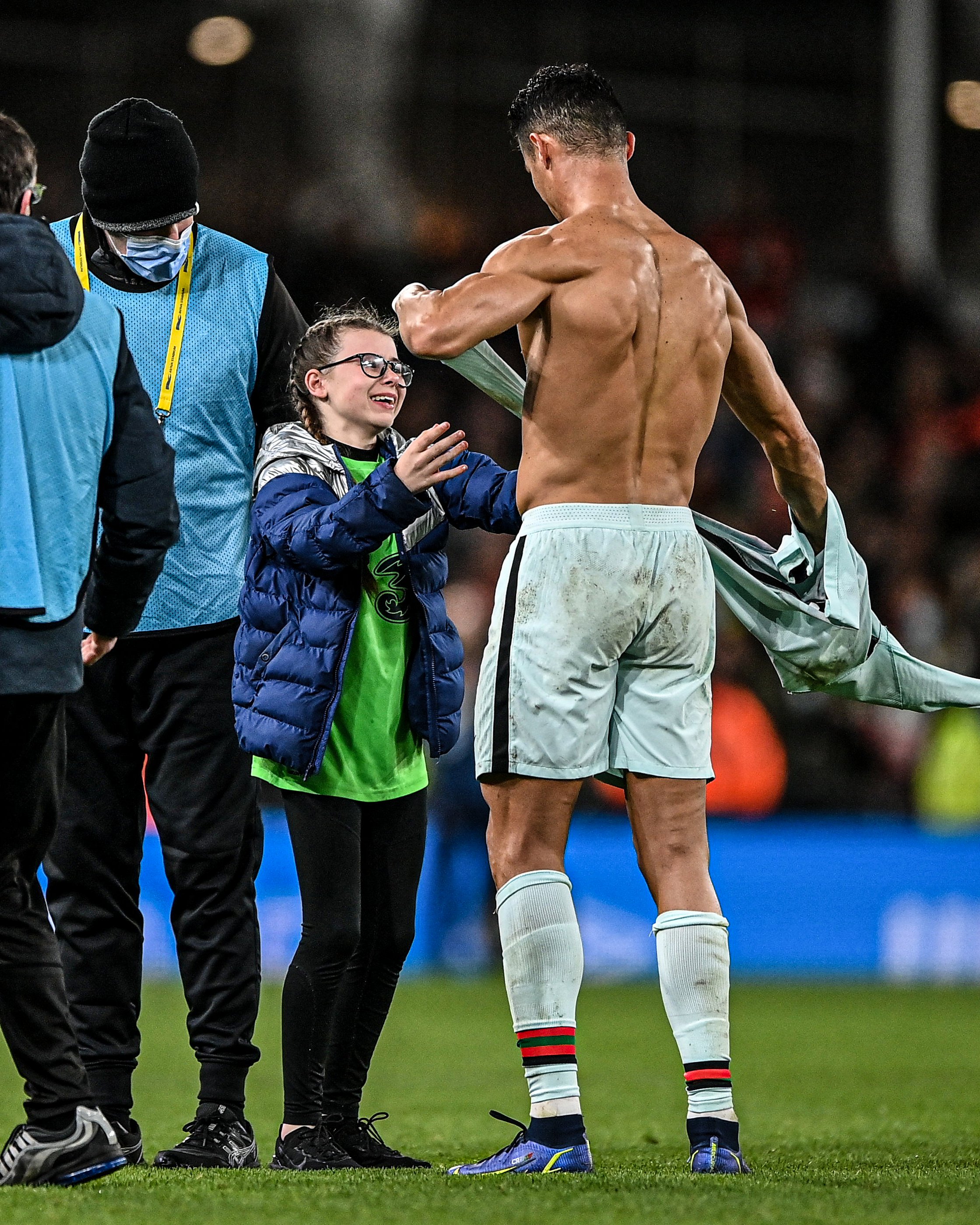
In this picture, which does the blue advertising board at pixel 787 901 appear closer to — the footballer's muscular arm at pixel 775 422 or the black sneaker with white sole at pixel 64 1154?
the footballer's muscular arm at pixel 775 422

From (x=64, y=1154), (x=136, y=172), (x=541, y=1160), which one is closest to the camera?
(x=64, y=1154)

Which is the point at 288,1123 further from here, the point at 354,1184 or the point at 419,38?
the point at 419,38

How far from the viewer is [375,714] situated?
4508mm

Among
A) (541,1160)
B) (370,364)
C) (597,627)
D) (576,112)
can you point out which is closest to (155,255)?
(370,364)

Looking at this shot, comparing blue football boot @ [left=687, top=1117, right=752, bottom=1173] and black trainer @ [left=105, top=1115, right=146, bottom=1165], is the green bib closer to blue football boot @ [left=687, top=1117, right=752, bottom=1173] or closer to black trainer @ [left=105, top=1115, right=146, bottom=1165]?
black trainer @ [left=105, top=1115, right=146, bottom=1165]

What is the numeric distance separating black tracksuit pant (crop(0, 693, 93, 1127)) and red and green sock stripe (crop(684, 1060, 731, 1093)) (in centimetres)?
133

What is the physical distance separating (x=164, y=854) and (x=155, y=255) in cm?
150

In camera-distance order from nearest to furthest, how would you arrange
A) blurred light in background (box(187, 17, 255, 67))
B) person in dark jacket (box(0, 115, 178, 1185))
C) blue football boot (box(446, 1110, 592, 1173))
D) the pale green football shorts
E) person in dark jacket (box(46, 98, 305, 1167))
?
person in dark jacket (box(0, 115, 178, 1185)) < blue football boot (box(446, 1110, 592, 1173)) < the pale green football shorts < person in dark jacket (box(46, 98, 305, 1167)) < blurred light in background (box(187, 17, 255, 67))

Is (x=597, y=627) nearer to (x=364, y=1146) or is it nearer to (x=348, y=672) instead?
(x=348, y=672)

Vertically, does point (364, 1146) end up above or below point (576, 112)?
below

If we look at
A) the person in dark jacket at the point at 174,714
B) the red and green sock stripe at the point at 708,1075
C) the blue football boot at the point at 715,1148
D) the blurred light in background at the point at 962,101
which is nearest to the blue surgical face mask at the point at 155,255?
the person in dark jacket at the point at 174,714

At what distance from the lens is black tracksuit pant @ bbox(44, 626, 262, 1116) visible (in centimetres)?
464

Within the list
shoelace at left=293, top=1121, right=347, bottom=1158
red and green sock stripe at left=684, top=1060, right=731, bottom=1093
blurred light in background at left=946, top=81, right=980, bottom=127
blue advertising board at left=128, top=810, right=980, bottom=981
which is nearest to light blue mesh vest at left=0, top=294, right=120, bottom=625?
shoelace at left=293, top=1121, right=347, bottom=1158

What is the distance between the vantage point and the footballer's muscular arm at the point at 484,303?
13.9ft
